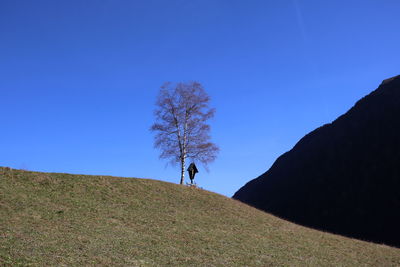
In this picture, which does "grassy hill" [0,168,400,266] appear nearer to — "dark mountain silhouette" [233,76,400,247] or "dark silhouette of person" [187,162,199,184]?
"dark silhouette of person" [187,162,199,184]

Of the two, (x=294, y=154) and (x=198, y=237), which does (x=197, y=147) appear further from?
(x=294, y=154)

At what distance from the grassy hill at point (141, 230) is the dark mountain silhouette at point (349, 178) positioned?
33.4 m

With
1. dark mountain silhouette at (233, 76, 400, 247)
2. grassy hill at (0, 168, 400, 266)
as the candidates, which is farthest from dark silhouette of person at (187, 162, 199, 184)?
dark mountain silhouette at (233, 76, 400, 247)

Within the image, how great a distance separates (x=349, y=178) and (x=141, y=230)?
62.4 m

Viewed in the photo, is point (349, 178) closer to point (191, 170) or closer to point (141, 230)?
point (191, 170)

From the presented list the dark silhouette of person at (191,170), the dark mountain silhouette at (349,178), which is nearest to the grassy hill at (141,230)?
the dark silhouette of person at (191,170)

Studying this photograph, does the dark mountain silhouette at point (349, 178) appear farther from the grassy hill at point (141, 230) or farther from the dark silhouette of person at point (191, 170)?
the dark silhouette of person at point (191, 170)

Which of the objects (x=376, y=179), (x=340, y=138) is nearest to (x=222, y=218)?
(x=376, y=179)

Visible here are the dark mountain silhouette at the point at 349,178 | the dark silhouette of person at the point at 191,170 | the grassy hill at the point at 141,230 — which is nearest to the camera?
the grassy hill at the point at 141,230

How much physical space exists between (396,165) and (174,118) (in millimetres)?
50744

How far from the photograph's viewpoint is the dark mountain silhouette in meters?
59.4

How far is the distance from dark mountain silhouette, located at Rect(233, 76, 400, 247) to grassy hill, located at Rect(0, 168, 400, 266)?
33.4m

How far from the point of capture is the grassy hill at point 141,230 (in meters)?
15.2

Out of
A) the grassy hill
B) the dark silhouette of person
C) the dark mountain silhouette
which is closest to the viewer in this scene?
the grassy hill
